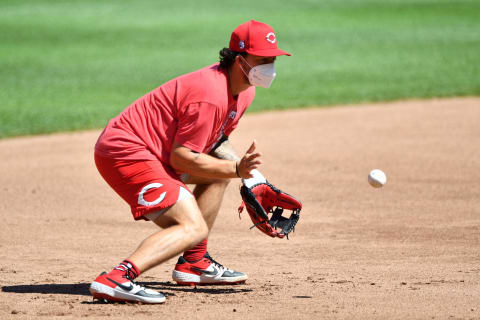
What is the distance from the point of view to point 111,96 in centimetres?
1672

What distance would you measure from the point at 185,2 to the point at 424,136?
2501cm

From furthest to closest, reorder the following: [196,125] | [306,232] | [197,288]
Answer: [306,232] → [197,288] → [196,125]

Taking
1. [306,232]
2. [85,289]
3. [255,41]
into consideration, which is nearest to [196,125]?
[255,41]

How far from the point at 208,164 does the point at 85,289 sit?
1.35 m

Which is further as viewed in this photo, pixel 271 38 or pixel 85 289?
pixel 85 289

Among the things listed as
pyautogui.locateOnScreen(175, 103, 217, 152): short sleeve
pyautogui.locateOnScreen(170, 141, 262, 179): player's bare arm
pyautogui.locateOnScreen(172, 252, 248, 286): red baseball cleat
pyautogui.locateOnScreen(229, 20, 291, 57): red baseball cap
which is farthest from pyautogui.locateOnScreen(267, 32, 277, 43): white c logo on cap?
pyautogui.locateOnScreen(172, 252, 248, 286): red baseball cleat

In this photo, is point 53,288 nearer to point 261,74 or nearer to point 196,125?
point 196,125

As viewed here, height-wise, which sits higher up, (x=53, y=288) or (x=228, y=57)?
(x=228, y=57)

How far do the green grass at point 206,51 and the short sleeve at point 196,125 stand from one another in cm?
856

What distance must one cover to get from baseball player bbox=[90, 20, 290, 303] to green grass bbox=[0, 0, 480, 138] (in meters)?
8.24

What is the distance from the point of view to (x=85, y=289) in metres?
5.66

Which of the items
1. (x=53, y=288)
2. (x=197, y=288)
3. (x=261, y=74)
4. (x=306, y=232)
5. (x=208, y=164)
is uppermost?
(x=261, y=74)

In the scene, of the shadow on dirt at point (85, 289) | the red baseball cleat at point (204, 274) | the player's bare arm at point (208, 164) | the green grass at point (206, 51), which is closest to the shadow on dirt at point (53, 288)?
the shadow on dirt at point (85, 289)

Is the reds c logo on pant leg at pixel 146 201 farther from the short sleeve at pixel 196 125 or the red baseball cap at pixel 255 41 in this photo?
the red baseball cap at pixel 255 41
